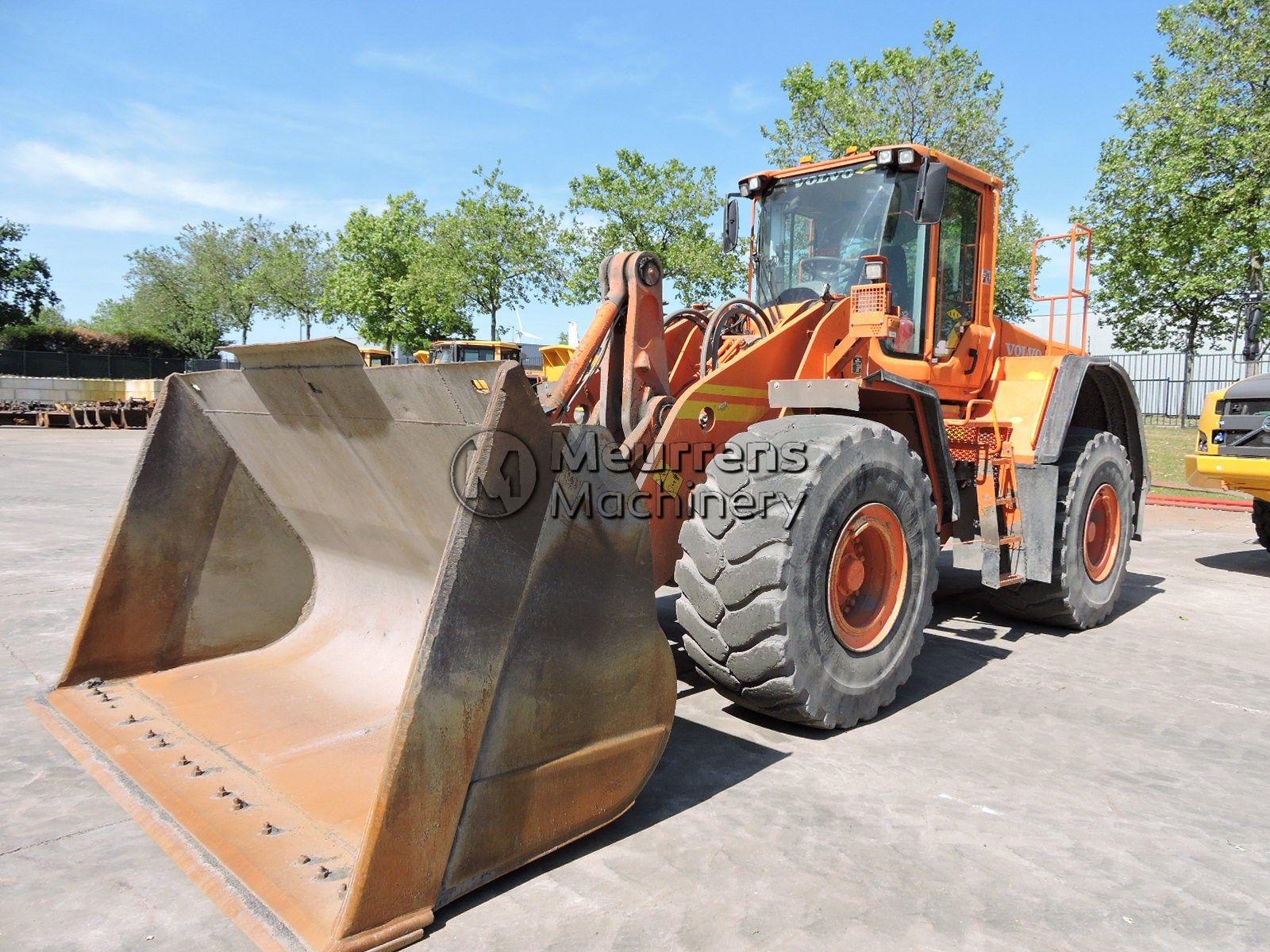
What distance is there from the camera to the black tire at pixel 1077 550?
19.0 ft

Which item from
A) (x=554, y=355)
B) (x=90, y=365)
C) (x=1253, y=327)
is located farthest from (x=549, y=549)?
(x=90, y=365)

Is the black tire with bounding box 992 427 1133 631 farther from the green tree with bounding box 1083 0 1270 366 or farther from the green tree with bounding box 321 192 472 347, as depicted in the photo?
the green tree with bounding box 321 192 472 347

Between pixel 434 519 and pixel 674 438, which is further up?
pixel 674 438

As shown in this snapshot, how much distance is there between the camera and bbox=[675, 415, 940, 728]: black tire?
3.57 metres

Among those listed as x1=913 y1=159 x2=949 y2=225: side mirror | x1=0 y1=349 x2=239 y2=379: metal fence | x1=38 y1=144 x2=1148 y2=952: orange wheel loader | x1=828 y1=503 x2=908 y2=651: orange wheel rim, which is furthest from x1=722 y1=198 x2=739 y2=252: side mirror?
x1=0 y1=349 x2=239 y2=379: metal fence

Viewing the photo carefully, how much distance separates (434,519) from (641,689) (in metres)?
1.05

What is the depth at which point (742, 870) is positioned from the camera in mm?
2775

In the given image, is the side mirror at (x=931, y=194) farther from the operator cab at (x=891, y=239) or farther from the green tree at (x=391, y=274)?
the green tree at (x=391, y=274)

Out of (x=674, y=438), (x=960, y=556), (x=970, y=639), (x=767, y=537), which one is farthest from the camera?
(x=970, y=639)

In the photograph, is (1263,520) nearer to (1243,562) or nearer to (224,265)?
(1243,562)

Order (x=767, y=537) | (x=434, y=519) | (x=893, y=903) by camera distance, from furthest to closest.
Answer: (x=767, y=537) → (x=434, y=519) → (x=893, y=903)

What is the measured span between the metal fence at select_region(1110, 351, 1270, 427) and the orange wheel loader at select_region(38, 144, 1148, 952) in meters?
25.7

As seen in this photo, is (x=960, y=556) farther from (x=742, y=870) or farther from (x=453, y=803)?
(x=453, y=803)

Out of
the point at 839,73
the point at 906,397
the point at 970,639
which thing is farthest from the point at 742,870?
the point at 839,73
